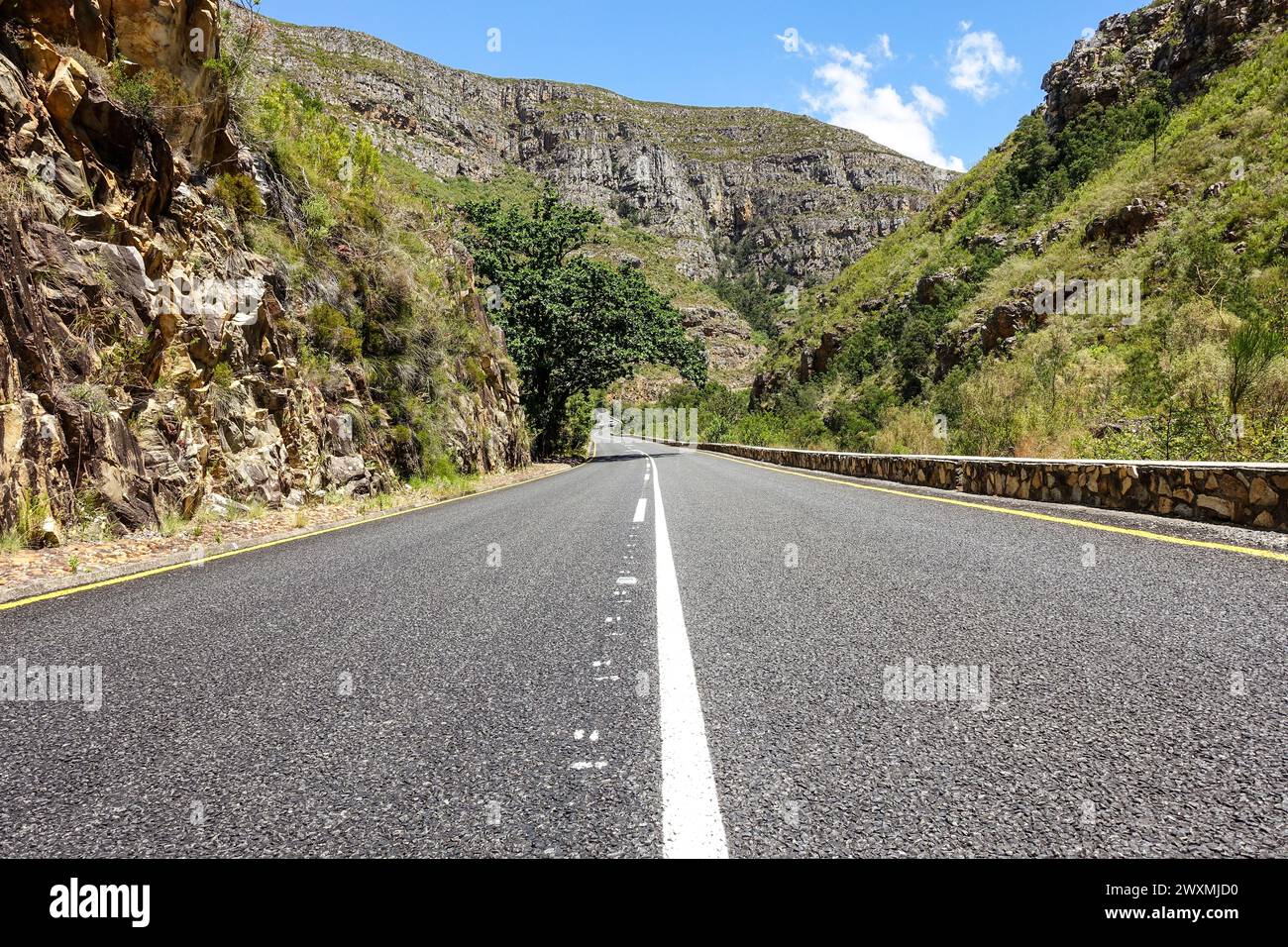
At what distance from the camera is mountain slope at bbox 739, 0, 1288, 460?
435 inches

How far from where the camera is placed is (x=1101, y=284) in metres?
32.5

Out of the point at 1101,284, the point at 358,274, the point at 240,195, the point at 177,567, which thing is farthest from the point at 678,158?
the point at 177,567

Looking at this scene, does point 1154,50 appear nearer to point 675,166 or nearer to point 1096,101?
point 1096,101

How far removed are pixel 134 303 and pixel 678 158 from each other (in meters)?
189

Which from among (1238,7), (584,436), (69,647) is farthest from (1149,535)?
(1238,7)

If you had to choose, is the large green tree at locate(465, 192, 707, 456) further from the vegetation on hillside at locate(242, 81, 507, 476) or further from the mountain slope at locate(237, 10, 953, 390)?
the mountain slope at locate(237, 10, 953, 390)

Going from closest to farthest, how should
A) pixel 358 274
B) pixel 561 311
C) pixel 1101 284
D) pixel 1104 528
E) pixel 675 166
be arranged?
1. pixel 1104 528
2. pixel 358 274
3. pixel 561 311
4. pixel 1101 284
5. pixel 675 166

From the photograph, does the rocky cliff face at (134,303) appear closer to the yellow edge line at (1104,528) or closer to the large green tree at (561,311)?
the yellow edge line at (1104,528)

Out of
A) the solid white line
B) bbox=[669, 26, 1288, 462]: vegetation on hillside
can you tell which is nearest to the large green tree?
bbox=[669, 26, 1288, 462]: vegetation on hillside

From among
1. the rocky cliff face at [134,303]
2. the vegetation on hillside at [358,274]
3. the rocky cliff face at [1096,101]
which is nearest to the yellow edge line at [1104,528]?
the rocky cliff face at [134,303]

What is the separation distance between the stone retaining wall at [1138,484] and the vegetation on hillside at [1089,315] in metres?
1.93

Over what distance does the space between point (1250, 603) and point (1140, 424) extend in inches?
347

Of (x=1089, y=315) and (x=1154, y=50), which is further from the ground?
(x=1154, y=50)
